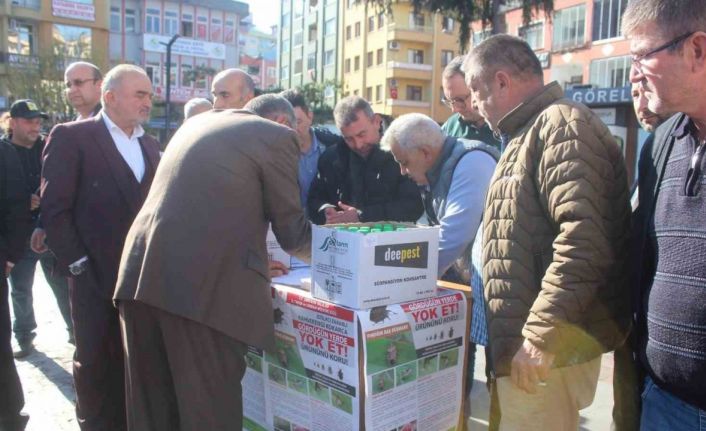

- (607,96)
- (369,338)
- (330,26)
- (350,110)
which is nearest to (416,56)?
(330,26)

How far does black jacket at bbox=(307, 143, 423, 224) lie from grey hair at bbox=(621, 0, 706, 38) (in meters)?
2.26

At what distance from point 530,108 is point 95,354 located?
2445mm

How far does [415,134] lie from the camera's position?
9.57 ft

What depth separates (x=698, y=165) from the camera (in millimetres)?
1548

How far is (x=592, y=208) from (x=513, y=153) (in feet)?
1.12

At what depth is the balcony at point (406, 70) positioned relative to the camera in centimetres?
4544

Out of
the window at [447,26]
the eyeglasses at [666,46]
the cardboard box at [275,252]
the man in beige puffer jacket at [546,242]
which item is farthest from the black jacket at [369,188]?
the window at [447,26]

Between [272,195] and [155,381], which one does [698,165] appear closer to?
[272,195]

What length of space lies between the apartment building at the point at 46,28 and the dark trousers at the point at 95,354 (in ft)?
114

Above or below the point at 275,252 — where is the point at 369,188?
above

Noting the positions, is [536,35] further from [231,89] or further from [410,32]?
[231,89]

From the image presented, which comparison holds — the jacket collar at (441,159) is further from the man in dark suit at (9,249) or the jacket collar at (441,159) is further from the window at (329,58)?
the window at (329,58)

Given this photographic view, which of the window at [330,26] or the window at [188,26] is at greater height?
the window at [330,26]

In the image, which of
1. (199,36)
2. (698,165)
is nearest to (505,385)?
(698,165)
